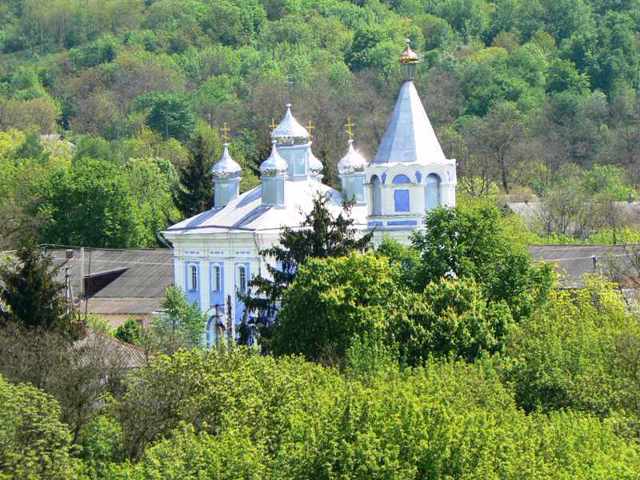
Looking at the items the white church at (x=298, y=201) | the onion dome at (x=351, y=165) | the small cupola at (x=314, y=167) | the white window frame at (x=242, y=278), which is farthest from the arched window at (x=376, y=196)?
the small cupola at (x=314, y=167)

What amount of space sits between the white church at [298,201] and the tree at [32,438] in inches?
738

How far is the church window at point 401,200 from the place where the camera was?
184 feet

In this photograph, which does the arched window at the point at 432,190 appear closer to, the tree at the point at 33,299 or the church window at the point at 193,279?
the church window at the point at 193,279

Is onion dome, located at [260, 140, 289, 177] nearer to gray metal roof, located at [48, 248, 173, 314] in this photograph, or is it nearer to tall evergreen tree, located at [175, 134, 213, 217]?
gray metal roof, located at [48, 248, 173, 314]

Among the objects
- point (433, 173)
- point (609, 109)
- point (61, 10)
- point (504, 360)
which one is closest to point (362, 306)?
point (504, 360)

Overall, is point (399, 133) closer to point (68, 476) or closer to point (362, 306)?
point (362, 306)

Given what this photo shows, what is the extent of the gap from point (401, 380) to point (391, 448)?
6389 mm

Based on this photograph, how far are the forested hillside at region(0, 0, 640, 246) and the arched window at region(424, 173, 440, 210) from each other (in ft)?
42.6

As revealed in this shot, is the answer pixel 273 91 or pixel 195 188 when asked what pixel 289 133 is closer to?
pixel 195 188

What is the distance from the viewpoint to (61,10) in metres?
157

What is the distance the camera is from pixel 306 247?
51.1m

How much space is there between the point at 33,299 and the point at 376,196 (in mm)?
12750

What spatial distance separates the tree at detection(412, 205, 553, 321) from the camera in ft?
158

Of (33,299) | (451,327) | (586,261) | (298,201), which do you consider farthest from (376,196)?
(33,299)
